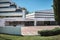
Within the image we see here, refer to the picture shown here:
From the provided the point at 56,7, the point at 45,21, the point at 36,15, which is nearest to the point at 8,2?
the point at 36,15

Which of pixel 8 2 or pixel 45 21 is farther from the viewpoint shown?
pixel 8 2

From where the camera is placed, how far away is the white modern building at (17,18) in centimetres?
3069

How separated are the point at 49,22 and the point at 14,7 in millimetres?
18739

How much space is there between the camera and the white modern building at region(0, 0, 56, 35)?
101 feet

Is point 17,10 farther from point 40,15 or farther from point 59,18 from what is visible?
point 59,18

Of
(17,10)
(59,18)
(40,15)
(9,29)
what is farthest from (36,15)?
(59,18)

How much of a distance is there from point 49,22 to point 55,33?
2543cm

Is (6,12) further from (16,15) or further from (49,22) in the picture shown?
(49,22)

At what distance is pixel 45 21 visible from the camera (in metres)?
48.9

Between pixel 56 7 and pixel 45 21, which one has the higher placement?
pixel 56 7

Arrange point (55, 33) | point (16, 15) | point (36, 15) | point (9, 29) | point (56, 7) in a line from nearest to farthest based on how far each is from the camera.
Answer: point (56, 7)
point (55, 33)
point (9, 29)
point (36, 15)
point (16, 15)

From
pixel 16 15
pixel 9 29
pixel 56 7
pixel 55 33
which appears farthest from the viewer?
pixel 16 15

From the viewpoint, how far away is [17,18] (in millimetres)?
50562

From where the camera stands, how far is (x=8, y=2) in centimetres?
6494
